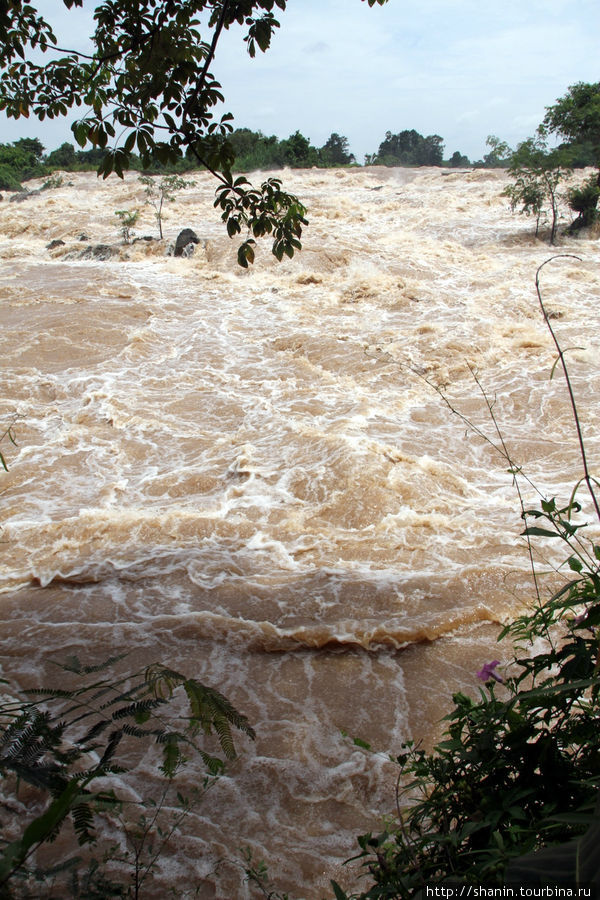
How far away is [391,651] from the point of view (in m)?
3.54

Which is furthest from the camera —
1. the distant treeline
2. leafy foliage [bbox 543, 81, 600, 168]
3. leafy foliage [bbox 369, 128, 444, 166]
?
leafy foliage [bbox 369, 128, 444, 166]

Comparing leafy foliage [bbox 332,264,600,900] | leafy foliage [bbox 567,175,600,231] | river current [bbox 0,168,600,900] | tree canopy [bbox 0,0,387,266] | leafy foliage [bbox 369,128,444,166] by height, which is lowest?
river current [bbox 0,168,600,900]

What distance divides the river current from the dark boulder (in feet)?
3.46

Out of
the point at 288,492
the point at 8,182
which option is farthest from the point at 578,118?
the point at 8,182

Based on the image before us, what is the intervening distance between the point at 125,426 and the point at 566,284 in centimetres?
916

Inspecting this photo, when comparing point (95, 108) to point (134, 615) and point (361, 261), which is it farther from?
point (361, 261)

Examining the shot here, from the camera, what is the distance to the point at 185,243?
562 inches

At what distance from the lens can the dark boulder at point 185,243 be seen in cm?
1416

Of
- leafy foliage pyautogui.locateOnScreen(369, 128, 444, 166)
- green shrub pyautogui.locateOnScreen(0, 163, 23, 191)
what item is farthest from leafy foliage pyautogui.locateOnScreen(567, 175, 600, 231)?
leafy foliage pyautogui.locateOnScreen(369, 128, 444, 166)

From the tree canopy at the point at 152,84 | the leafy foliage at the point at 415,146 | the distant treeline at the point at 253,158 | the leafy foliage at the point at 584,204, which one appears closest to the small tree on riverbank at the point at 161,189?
the distant treeline at the point at 253,158

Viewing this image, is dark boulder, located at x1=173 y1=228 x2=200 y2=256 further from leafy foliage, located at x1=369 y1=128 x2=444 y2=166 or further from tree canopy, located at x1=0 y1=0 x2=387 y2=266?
leafy foliage, located at x1=369 y1=128 x2=444 y2=166

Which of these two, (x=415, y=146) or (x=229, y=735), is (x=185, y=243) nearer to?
(x=229, y=735)

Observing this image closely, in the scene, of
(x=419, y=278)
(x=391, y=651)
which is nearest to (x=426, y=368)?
(x=419, y=278)

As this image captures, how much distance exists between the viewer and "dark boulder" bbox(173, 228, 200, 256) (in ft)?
46.5
